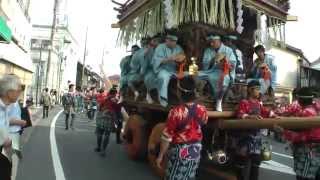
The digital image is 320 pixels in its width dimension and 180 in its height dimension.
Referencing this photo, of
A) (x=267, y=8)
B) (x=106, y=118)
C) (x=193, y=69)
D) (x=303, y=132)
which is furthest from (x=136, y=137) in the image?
(x=303, y=132)

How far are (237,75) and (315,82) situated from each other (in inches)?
1144

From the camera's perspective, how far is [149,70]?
372 inches

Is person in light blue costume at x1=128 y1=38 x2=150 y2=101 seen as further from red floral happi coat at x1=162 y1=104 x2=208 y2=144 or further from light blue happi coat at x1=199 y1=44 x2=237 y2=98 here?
red floral happi coat at x1=162 y1=104 x2=208 y2=144

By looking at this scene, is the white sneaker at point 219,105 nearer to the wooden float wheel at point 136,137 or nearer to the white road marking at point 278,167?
the wooden float wheel at point 136,137

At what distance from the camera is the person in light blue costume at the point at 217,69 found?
7.68 metres

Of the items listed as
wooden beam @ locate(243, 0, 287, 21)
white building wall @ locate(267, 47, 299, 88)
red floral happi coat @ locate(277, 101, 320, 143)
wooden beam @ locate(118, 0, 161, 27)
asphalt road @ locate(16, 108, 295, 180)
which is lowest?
asphalt road @ locate(16, 108, 295, 180)

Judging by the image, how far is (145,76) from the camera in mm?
9547

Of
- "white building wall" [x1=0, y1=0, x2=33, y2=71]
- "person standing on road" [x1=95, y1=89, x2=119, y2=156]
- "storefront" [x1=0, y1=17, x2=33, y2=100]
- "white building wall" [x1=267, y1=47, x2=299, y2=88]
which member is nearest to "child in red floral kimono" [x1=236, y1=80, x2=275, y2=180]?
"person standing on road" [x1=95, y1=89, x2=119, y2=156]

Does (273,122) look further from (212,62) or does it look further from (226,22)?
(226,22)

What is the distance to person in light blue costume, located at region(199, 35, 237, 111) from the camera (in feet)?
25.2

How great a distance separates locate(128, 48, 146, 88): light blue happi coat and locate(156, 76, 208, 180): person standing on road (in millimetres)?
4752

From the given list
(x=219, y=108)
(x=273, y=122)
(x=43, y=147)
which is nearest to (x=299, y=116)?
(x=273, y=122)

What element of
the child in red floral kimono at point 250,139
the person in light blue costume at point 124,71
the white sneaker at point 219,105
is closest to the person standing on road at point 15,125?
the white sneaker at point 219,105

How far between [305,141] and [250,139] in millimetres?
1302
